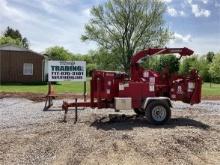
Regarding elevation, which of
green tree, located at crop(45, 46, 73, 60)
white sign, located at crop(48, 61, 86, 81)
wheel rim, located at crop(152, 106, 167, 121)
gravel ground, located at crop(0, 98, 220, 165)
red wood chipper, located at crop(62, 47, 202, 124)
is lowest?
gravel ground, located at crop(0, 98, 220, 165)

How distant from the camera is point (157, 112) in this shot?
14.3m

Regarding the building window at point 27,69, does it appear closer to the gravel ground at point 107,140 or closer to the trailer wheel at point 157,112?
the gravel ground at point 107,140

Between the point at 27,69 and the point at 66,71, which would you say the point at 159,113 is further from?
the point at 27,69

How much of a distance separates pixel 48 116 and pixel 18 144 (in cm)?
554

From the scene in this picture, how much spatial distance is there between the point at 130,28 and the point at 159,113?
49465mm

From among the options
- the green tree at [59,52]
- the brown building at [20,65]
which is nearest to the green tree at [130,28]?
the brown building at [20,65]

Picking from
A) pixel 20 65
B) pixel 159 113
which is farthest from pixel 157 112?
pixel 20 65

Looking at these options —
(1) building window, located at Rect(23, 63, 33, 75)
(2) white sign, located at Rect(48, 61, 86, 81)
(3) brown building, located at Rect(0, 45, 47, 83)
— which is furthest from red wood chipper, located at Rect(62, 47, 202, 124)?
(1) building window, located at Rect(23, 63, 33, 75)

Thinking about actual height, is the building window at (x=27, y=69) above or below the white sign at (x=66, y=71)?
above

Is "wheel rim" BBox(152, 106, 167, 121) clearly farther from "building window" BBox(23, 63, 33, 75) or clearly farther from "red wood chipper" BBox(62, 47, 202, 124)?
"building window" BBox(23, 63, 33, 75)

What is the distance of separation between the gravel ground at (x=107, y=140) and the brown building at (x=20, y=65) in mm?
31238

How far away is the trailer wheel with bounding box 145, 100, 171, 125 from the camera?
1417 cm

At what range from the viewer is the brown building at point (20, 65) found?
46562mm

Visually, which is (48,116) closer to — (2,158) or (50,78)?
(50,78)
